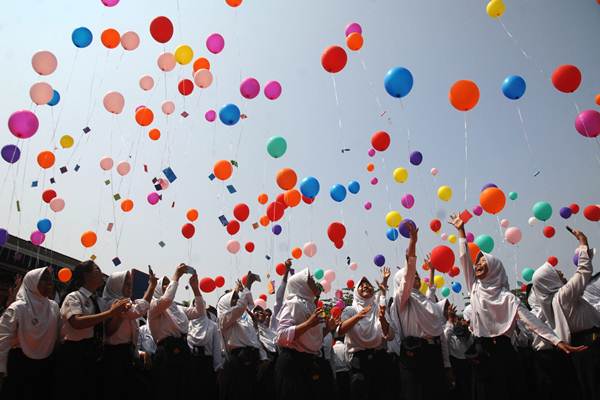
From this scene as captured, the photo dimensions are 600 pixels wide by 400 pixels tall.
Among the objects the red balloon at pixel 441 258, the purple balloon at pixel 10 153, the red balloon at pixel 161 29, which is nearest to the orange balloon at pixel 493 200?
the red balloon at pixel 441 258

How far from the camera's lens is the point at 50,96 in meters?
6.89

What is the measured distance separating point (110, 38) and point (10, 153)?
8.26ft

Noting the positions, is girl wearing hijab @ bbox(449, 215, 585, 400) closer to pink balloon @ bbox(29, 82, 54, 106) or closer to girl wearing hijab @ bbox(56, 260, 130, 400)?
girl wearing hijab @ bbox(56, 260, 130, 400)

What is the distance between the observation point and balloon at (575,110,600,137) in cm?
601

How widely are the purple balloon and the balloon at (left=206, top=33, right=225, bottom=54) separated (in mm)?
3599

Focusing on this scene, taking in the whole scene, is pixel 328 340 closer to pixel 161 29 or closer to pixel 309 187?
pixel 309 187

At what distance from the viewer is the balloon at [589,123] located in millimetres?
6012

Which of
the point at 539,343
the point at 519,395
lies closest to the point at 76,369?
the point at 519,395

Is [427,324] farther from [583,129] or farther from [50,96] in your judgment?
[50,96]

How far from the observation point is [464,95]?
20.1 ft

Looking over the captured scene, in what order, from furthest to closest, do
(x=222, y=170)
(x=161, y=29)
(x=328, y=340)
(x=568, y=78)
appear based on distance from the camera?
1. (x=222, y=170)
2. (x=161, y=29)
3. (x=568, y=78)
4. (x=328, y=340)

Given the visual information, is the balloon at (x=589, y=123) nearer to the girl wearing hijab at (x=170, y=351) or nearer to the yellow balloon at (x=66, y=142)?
→ the girl wearing hijab at (x=170, y=351)

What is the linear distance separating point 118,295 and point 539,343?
14.8 feet

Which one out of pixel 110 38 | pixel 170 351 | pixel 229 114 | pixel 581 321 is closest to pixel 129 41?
pixel 110 38
